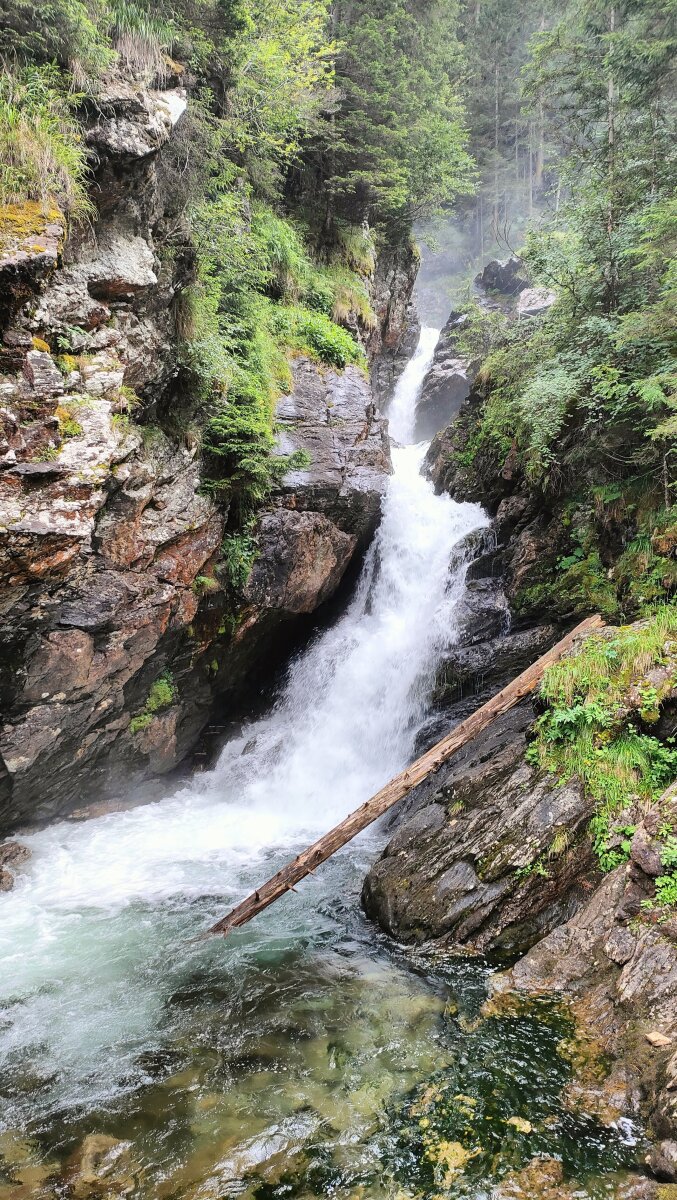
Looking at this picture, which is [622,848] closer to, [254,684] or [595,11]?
[254,684]

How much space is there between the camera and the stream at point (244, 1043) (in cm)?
371

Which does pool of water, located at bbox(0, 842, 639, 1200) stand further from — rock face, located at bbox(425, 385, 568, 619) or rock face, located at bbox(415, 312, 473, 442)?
rock face, located at bbox(415, 312, 473, 442)

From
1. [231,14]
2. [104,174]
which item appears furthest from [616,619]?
[231,14]

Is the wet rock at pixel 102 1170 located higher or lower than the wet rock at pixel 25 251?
lower

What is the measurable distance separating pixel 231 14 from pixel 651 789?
13552mm

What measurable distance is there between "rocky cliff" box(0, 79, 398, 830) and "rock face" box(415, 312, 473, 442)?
35.5 feet

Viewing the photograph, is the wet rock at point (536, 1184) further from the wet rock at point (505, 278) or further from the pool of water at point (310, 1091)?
the wet rock at point (505, 278)

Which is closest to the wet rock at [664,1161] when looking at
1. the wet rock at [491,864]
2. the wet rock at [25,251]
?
the wet rock at [491,864]

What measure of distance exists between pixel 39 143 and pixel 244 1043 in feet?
30.6

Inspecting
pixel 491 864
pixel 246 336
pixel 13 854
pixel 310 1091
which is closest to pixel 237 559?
pixel 246 336

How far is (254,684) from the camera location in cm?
1286

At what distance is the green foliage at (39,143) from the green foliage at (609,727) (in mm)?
8145

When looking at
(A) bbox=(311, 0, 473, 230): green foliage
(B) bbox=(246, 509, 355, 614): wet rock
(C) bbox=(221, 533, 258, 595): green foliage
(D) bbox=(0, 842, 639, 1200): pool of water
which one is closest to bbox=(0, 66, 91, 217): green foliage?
(C) bbox=(221, 533, 258, 595): green foliage

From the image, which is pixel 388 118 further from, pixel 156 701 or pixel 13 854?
pixel 13 854
